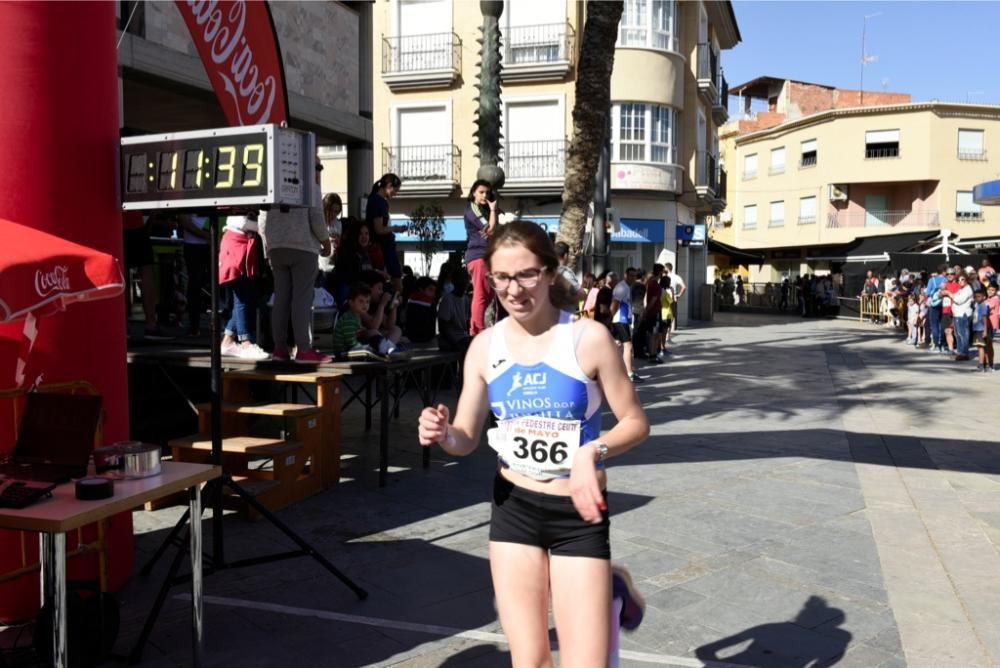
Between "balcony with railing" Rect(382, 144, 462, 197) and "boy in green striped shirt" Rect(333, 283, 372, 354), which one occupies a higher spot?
"balcony with railing" Rect(382, 144, 462, 197)

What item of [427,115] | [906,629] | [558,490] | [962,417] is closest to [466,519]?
[906,629]

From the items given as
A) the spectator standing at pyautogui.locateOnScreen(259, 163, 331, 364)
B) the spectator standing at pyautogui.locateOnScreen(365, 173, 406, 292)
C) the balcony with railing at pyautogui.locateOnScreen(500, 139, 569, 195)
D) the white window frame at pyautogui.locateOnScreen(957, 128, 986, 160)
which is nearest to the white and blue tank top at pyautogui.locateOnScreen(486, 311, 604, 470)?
the spectator standing at pyautogui.locateOnScreen(259, 163, 331, 364)

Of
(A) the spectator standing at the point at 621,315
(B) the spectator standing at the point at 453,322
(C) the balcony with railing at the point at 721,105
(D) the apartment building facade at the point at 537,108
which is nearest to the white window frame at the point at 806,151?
(C) the balcony with railing at the point at 721,105

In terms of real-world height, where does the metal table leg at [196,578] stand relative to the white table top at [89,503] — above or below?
below

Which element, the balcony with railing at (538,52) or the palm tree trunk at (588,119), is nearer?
the palm tree trunk at (588,119)

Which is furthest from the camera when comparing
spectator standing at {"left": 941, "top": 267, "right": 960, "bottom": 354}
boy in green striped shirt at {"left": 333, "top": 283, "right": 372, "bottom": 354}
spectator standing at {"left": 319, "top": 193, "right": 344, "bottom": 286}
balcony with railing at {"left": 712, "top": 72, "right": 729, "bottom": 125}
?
balcony with railing at {"left": 712, "top": 72, "right": 729, "bottom": 125}

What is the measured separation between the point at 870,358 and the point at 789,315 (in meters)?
21.7

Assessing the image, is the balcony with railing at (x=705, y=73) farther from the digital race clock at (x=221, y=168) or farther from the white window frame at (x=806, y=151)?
the digital race clock at (x=221, y=168)

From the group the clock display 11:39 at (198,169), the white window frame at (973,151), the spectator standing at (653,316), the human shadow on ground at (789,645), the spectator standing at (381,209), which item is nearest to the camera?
the human shadow on ground at (789,645)

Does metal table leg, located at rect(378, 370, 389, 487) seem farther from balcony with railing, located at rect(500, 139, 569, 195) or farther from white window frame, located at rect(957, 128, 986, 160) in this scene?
white window frame, located at rect(957, 128, 986, 160)

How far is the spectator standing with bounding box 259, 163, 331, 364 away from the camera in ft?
22.5

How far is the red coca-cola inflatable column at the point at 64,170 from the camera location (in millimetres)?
4406

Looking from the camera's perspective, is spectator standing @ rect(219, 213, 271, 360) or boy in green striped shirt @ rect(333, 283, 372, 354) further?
spectator standing @ rect(219, 213, 271, 360)

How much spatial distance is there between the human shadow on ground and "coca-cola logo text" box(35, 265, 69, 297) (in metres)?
3.17
